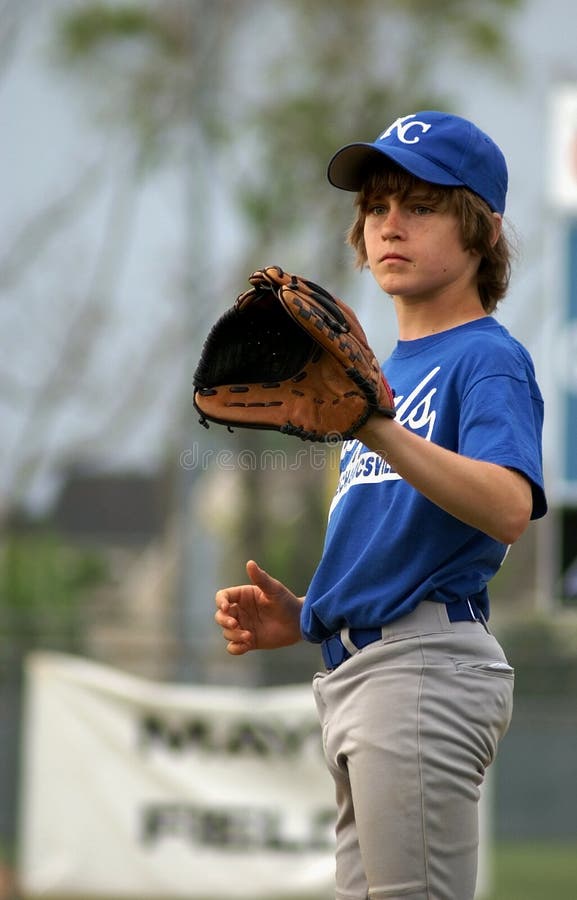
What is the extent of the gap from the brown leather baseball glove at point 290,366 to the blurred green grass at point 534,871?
4.59 m

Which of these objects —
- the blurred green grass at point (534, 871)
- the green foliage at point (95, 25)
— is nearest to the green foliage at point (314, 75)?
the green foliage at point (95, 25)

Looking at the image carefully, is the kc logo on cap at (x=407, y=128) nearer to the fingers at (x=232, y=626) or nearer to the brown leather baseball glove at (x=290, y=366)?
the brown leather baseball glove at (x=290, y=366)

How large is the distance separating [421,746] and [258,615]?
1.46 feet

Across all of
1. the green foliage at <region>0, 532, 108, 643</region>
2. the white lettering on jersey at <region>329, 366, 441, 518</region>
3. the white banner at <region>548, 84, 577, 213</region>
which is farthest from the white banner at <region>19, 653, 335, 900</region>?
the green foliage at <region>0, 532, 108, 643</region>

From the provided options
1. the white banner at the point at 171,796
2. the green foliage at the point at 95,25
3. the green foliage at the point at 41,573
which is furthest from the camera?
the green foliage at the point at 41,573

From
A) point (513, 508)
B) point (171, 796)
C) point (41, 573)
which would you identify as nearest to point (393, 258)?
point (513, 508)

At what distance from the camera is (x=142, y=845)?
5316mm

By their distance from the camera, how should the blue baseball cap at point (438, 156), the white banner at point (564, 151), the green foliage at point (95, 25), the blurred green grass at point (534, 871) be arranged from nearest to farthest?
the blue baseball cap at point (438, 156), the blurred green grass at point (534, 871), the white banner at point (564, 151), the green foliage at point (95, 25)

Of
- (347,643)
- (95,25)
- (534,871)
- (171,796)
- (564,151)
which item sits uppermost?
(95,25)

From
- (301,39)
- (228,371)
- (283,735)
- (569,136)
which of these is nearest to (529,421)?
(228,371)

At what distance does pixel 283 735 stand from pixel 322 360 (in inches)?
150

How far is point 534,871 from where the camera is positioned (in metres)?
6.91

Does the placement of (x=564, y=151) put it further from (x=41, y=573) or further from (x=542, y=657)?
(x=41, y=573)

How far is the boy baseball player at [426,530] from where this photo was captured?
1807mm
